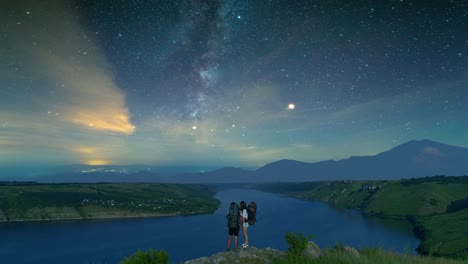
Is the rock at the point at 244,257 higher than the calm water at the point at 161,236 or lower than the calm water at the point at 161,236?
higher

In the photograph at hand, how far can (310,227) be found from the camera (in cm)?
16475

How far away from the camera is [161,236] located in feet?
491

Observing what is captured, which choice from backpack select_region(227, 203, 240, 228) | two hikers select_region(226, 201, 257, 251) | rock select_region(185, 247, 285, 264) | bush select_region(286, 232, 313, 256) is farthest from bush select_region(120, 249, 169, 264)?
backpack select_region(227, 203, 240, 228)

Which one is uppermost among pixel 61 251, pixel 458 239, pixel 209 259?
pixel 209 259

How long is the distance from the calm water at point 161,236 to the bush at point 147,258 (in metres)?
92.1

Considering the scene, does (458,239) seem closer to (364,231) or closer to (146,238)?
(364,231)

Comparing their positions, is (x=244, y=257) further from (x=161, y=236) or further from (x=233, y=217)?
(x=161, y=236)

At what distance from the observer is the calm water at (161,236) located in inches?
4651

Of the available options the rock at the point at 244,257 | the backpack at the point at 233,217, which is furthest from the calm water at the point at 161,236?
the rock at the point at 244,257

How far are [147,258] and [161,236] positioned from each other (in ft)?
481

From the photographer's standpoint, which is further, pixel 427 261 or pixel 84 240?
pixel 84 240

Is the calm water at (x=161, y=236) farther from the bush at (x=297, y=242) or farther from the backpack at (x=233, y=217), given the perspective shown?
the bush at (x=297, y=242)

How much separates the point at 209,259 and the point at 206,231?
151662 millimetres

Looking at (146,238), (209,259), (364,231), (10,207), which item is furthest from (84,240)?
(209,259)
